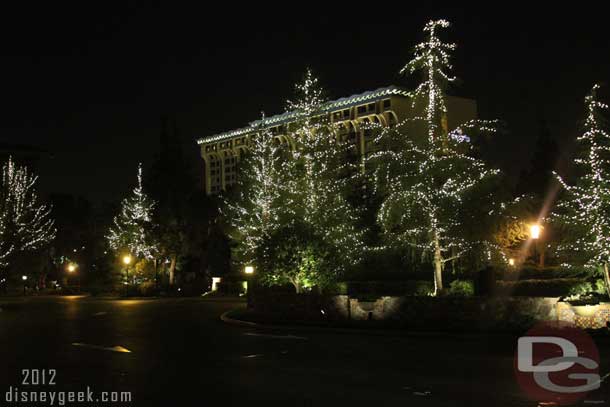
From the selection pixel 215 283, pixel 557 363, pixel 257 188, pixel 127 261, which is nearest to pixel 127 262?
pixel 127 261

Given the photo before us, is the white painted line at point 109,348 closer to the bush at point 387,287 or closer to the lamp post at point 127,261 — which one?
the bush at point 387,287

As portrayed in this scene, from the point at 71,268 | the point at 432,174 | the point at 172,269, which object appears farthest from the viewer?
the point at 71,268

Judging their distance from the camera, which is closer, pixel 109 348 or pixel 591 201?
pixel 109 348

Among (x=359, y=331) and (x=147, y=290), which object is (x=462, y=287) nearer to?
Answer: (x=359, y=331)

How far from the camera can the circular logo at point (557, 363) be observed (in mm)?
11164

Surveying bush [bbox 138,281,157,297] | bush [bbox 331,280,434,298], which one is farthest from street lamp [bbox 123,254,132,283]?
bush [bbox 331,280,434,298]

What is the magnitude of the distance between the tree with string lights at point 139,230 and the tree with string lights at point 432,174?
37836 millimetres

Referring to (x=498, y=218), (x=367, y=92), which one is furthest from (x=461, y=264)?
(x=367, y=92)

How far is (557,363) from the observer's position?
14.1 metres

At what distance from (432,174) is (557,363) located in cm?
1336

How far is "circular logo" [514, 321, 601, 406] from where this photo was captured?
36.6 ft

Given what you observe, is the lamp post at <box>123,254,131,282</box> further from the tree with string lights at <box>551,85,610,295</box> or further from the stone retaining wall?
the tree with string lights at <box>551,85,610,295</box>

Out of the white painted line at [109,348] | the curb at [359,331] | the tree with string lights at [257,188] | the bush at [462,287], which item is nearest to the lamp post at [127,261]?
the tree with string lights at [257,188]

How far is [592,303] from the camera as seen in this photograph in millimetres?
20125
